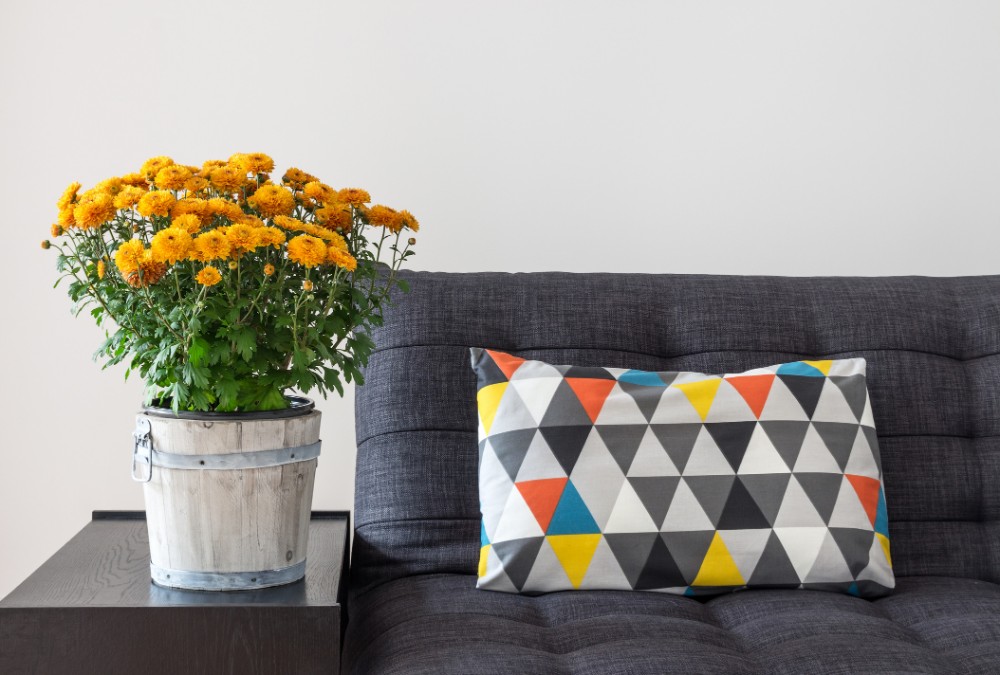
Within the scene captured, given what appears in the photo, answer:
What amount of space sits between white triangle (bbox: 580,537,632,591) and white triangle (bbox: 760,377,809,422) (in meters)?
Result: 0.30

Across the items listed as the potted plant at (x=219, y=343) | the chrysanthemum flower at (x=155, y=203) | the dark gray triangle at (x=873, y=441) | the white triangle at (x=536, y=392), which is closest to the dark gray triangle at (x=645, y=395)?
the white triangle at (x=536, y=392)

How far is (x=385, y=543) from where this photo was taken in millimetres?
1343

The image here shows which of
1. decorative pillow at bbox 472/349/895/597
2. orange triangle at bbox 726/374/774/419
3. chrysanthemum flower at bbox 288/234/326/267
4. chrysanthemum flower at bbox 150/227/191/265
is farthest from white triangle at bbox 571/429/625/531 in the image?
chrysanthemum flower at bbox 150/227/191/265

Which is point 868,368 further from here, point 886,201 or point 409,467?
point 409,467

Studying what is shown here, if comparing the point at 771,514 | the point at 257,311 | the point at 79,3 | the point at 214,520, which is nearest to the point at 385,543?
the point at 214,520

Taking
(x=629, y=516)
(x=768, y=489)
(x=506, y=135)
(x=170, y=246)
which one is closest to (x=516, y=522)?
(x=629, y=516)

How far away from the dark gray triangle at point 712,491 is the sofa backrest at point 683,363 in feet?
0.76

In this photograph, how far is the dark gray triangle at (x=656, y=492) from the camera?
1.27 m

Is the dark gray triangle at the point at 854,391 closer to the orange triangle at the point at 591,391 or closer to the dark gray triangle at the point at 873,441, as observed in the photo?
the dark gray triangle at the point at 873,441

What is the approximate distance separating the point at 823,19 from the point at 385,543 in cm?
139

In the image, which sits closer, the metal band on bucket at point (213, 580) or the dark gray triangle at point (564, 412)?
the metal band on bucket at point (213, 580)

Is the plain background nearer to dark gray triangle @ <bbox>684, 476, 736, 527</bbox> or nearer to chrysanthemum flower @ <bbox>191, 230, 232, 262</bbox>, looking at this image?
dark gray triangle @ <bbox>684, 476, 736, 527</bbox>

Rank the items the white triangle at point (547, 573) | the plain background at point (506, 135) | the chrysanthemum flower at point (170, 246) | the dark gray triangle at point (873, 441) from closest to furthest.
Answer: the chrysanthemum flower at point (170, 246) → the white triangle at point (547, 573) → the dark gray triangle at point (873, 441) → the plain background at point (506, 135)

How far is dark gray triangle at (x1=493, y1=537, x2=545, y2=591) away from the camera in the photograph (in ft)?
4.11
